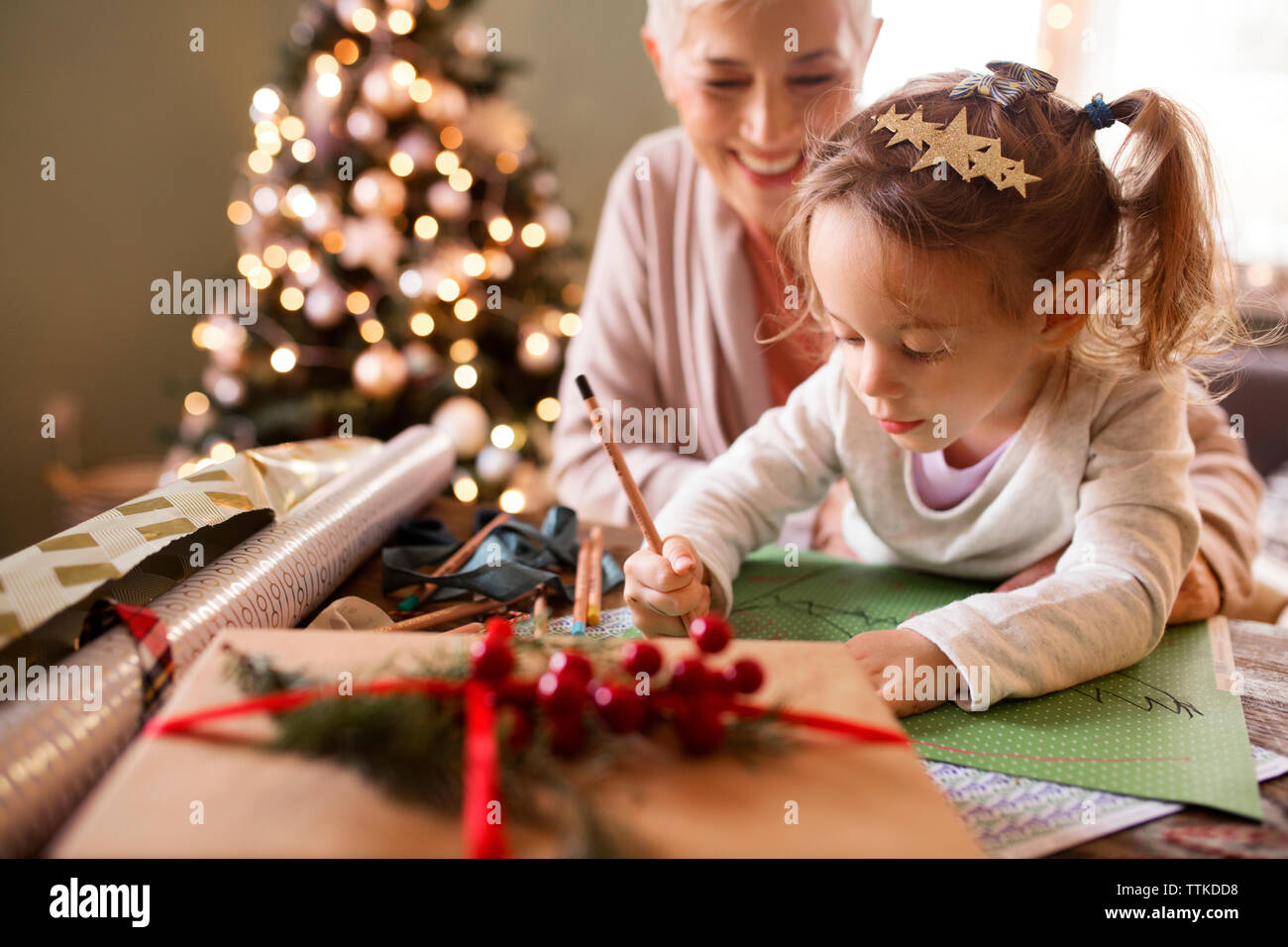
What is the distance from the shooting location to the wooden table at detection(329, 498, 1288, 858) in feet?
1.55

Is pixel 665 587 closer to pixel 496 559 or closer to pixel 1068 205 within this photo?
pixel 496 559

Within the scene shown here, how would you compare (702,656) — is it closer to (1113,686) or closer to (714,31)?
(1113,686)

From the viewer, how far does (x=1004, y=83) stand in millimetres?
744

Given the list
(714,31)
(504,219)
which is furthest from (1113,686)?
(504,219)

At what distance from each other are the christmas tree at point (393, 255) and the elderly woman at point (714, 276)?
648mm

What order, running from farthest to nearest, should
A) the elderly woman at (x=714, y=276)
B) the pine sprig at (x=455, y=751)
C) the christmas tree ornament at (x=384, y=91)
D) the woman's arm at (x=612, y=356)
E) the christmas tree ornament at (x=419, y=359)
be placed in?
the christmas tree ornament at (x=419, y=359) < the christmas tree ornament at (x=384, y=91) < the woman's arm at (x=612, y=356) < the elderly woman at (x=714, y=276) < the pine sprig at (x=455, y=751)

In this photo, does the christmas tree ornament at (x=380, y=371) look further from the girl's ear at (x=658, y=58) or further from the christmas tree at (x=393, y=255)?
the girl's ear at (x=658, y=58)

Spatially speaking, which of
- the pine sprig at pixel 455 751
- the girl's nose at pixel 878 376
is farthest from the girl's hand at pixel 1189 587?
the pine sprig at pixel 455 751

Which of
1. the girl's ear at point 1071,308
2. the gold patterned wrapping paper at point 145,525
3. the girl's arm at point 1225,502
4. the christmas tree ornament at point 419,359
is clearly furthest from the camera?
the christmas tree ornament at point 419,359

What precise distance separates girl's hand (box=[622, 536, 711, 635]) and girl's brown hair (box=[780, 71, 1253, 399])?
0.27m

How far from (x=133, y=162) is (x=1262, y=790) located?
2.93 metres

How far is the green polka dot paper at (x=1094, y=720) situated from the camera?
543 mm

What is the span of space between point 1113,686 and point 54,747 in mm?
678

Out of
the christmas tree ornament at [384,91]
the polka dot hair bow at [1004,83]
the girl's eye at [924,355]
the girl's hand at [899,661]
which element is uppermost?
the christmas tree ornament at [384,91]
